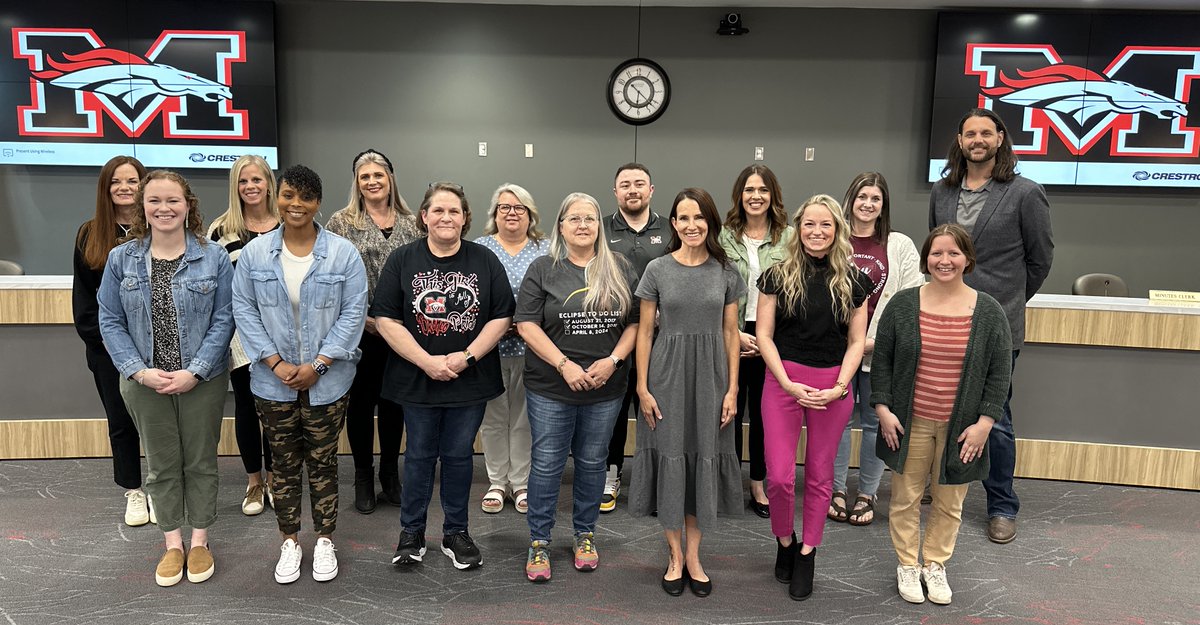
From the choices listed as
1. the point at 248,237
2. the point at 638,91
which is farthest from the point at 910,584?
the point at 638,91

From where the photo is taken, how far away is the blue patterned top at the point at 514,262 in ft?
10.3

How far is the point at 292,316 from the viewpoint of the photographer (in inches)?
97.7

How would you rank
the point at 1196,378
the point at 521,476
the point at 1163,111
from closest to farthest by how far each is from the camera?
the point at 521,476
the point at 1196,378
the point at 1163,111

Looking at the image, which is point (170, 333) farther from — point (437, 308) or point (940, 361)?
point (940, 361)

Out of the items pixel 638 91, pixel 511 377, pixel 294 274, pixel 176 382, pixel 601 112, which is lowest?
pixel 511 377

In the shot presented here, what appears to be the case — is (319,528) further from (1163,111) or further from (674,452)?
(1163,111)

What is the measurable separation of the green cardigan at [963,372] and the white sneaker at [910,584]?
0.38 m

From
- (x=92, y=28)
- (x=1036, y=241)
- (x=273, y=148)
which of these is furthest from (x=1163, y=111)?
(x=92, y=28)

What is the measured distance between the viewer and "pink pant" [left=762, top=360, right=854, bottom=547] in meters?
2.52

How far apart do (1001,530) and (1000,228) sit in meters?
1.31

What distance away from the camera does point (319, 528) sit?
268cm

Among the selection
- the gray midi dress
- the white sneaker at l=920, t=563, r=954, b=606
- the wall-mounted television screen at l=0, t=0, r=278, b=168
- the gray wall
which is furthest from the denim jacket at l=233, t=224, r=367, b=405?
the wall-mounted television screen at l=0, t=0, r=278, b=168

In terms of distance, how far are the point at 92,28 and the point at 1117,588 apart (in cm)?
733

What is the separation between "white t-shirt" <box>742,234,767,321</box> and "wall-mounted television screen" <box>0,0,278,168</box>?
14.2 feet
